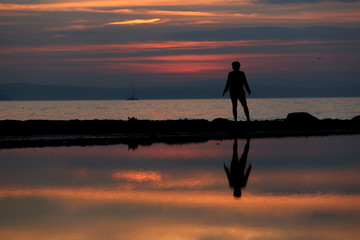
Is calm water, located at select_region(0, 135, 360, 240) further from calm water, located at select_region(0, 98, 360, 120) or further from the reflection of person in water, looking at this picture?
calm water, located at select_region(0, 98, 360, 120)

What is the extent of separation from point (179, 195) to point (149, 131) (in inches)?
583

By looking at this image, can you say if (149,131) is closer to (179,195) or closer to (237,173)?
(237,173)

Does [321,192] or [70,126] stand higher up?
[70,126]

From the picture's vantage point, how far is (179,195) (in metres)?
9.83

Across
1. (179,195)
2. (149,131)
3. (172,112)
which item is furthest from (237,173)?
(172,112)

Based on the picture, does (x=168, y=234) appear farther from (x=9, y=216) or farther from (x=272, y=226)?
(x=9, y=216)

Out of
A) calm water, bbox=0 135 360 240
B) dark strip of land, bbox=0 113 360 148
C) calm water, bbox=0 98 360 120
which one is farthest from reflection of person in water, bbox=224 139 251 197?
calm water, bbox=0 98 360 120

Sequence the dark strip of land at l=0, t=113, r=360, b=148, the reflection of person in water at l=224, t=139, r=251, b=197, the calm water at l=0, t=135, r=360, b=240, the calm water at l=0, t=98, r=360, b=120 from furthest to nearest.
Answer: the calm water at l=0, t=98, r=360, b=120 < the dark strip of land at l=0, t=113, r=360, b=148 < the reflection of person in water at l=224, t=139, r=251, b=197 < the calm water at l=0, t=135, r=360, b=240

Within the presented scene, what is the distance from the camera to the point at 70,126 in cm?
2625

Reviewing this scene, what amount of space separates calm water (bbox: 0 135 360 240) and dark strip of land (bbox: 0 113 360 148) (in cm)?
389

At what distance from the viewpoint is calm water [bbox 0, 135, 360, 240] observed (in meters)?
7.39

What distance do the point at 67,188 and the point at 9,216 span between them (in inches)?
92.6

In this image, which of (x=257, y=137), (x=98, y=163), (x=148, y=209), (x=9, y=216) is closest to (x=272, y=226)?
(x=148, y=209)

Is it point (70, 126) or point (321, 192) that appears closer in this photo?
point (321, 192)
